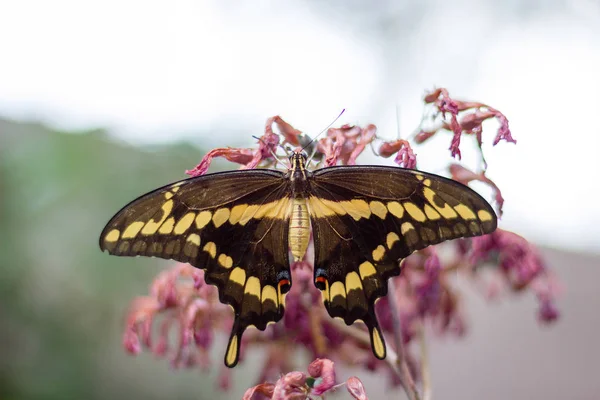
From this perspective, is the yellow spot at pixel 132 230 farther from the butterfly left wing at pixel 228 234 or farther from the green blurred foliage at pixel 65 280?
the green blurred foliage at pixel 65 280

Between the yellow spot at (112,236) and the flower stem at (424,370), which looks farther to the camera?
the flower stem at (424,370)

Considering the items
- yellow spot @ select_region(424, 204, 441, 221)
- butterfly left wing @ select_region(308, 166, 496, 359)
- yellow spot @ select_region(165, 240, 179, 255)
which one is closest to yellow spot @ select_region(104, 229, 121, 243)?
yellow spot @ select_region(165, 240, 179, 255)

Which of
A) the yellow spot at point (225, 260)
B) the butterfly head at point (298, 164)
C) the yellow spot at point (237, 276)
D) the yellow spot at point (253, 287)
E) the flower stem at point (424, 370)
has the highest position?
the butterfly head at point (298, 164)

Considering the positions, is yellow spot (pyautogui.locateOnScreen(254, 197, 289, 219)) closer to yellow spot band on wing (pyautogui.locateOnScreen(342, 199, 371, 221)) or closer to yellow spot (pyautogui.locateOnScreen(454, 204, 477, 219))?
yellow spot band on wing (pyautogui.locateOnScreen(342, 199, 371, 221))

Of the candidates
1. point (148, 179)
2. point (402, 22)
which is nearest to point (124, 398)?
point (148, 179)

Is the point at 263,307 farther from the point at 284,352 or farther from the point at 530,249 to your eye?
the point at 530,249

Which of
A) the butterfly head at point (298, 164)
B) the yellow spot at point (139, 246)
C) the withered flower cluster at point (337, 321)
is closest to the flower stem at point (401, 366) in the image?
the withered flower cluster at point (337, 321)

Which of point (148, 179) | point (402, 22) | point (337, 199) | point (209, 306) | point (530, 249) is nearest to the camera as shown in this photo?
point (337, 199)
